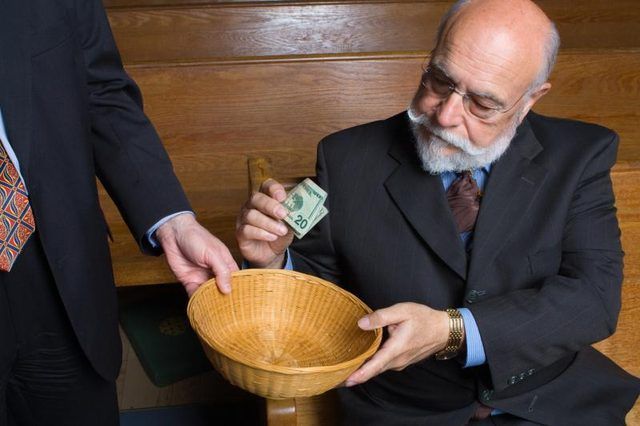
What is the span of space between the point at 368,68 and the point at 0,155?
2031 mm

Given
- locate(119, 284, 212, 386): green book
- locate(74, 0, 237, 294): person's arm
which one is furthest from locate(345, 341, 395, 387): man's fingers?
locate(119, 284, 212, 386): green book

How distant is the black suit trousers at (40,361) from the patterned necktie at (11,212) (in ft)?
0.31

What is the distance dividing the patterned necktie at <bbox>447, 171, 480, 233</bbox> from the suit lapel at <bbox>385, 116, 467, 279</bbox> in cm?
5

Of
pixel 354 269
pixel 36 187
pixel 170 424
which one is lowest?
pixel 170 424

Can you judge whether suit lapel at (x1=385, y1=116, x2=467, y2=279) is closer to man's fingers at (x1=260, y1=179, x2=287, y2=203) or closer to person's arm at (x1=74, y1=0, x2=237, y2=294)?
man's fingers at (x1=260, y1=179, x2=287, y2=203)

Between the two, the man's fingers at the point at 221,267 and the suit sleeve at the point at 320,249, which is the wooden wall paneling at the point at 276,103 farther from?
the man's fingers at the point at 221,267

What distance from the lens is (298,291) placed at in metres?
1.83

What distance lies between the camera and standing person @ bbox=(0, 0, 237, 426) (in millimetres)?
1544

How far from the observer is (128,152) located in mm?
1821

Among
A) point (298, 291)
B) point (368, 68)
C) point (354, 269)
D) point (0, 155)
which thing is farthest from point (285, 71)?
point (0, 155)

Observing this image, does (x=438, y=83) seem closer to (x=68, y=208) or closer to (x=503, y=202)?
(x=503, y=202)

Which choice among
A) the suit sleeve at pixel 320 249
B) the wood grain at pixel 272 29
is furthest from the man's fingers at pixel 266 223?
the wood grain at pixel 272 29

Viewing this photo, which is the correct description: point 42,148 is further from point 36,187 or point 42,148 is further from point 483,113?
point 483,113

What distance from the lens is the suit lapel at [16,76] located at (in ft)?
4.90
